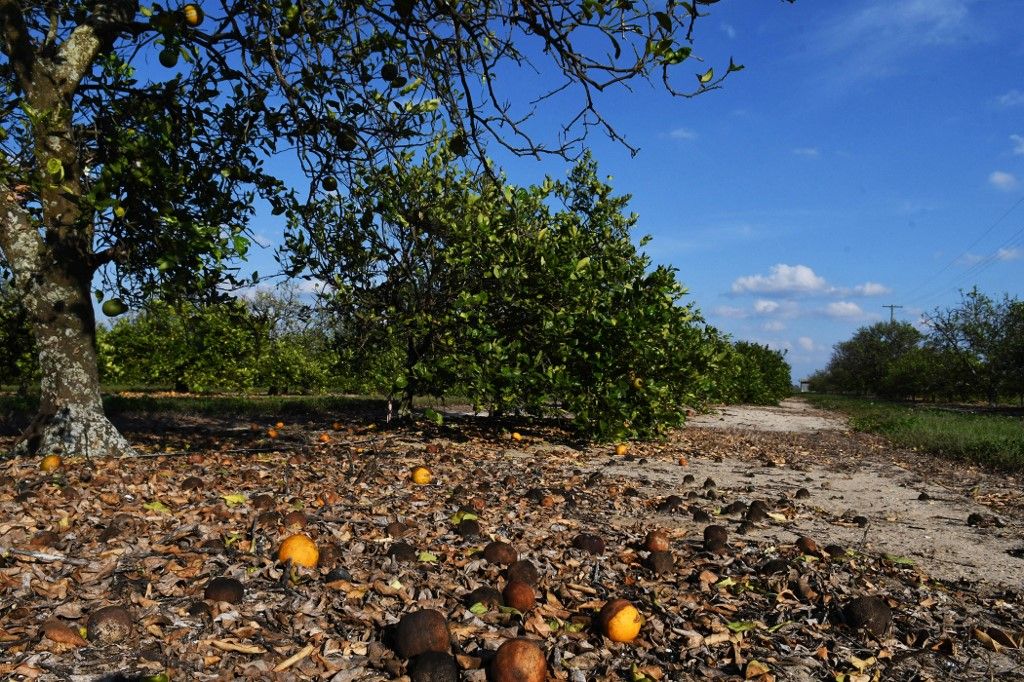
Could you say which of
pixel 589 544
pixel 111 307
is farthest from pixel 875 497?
pixel 111 307

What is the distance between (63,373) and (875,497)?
8786 millimetres

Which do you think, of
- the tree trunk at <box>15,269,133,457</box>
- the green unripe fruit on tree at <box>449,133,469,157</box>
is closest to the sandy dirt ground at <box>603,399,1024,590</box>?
the green unripe fruit on tree at <box>449,133,469,157</box>

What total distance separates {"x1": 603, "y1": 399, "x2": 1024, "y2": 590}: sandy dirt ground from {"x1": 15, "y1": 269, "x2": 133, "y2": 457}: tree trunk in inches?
229

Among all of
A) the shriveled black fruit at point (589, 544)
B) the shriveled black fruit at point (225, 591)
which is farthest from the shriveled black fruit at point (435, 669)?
the shriveled black fruit at point (589, 544)

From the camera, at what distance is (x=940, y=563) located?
491 centimetres

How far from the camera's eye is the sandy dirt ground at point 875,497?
5184 mm

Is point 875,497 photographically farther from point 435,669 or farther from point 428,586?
point 435,669

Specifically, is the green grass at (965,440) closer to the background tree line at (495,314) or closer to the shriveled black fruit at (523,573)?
the background tree line at (495,314)

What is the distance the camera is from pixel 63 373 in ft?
23.2

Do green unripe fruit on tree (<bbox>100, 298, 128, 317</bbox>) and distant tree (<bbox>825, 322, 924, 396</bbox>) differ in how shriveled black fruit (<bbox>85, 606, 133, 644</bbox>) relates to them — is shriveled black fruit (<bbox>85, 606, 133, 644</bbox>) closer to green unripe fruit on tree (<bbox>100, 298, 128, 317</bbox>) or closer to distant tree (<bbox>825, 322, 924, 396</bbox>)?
green unripe fruit on tree (<bbox>100, 298, 128, 317</bbox>)

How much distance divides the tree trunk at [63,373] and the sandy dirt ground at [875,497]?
19.0 feet

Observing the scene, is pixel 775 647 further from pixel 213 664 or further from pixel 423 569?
pixel 213 664

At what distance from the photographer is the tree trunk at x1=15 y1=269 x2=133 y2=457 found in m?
6.98

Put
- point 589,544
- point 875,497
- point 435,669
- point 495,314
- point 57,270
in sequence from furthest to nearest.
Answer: point 495,314 → point 875,497 → point 57,270 → point 589,544 → point 435,669
